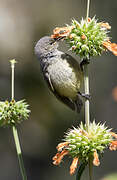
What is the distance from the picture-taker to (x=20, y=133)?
966cm

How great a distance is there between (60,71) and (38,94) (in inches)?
220

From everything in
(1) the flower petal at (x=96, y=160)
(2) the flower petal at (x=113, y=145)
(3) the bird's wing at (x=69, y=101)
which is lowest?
(1) the flower petal at (x=96, y=160)

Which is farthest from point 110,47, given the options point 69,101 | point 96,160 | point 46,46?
point 69,101

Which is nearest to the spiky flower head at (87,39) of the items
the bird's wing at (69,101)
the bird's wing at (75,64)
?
the bird's wing at (75,64)

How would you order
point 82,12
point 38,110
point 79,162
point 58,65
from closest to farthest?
1. point 79,162
2. point 58,65
3. point 38,110
4. point 82,12

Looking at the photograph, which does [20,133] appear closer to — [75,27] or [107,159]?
[107,159]

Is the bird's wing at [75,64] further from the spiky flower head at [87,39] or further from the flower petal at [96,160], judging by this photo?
the flower petal at [96,160]

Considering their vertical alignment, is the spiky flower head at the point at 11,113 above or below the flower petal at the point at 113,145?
above

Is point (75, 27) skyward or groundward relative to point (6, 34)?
groundward

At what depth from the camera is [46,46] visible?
13.1 ft

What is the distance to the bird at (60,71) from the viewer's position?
3.93 meters

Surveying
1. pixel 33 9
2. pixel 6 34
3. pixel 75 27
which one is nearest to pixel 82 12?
pixel 33 9

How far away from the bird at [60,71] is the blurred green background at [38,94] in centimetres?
466

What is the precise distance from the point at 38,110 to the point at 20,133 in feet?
2.40
